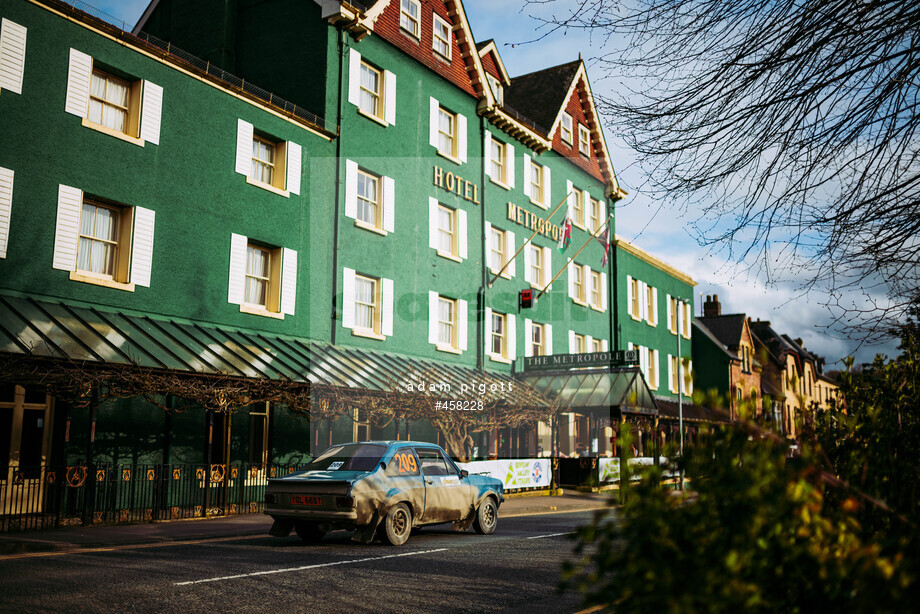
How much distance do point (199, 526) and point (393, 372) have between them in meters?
8.73

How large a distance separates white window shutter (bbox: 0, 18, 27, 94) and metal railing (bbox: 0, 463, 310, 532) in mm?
7764

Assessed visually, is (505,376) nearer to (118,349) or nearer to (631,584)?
(118,349)

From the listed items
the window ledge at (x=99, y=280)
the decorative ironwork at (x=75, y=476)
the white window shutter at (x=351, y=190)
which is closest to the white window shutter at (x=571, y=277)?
the white window shutter at (x=351, y=190)

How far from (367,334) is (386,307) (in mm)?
1360

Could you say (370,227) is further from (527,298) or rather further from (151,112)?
(527,298)

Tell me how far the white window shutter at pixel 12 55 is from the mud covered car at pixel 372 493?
10.1m

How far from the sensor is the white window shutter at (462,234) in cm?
2889

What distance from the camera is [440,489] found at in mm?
14000

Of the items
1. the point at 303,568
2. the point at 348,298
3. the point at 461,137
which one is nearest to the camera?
the point at 303,568

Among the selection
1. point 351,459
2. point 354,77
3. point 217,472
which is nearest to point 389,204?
point 354,77

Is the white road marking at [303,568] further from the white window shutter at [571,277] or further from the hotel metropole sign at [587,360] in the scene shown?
the white window shutter at [571,277]

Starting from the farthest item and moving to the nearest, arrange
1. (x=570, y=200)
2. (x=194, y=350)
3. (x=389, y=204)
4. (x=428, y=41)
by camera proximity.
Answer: (x=570, y=200) < (x=428, y=41) < (x=389, y=204) < (x=194, y=350)

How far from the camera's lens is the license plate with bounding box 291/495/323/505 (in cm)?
1243

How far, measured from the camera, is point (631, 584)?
9.29ft
